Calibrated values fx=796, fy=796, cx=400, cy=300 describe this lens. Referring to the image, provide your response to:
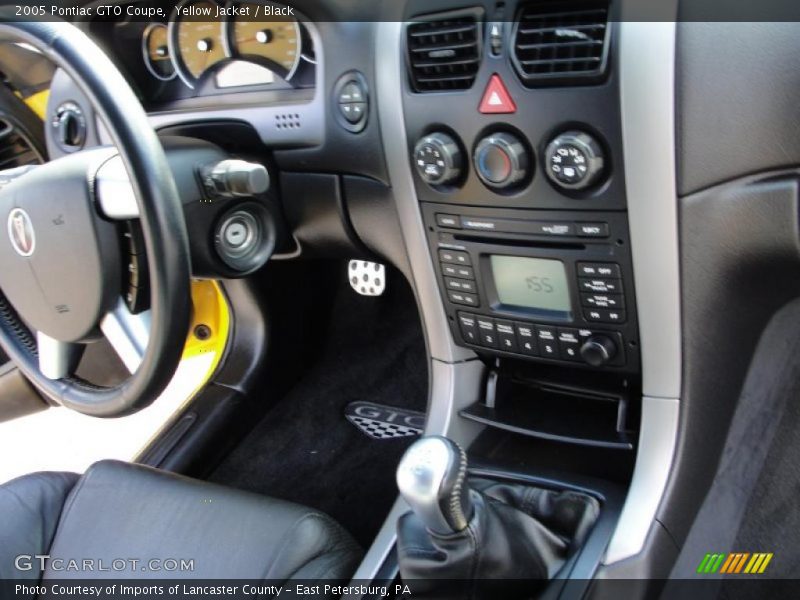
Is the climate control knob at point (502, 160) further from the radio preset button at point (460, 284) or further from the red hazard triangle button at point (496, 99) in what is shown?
the radio preset button at point (460, 284)

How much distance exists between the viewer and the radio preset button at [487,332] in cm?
111

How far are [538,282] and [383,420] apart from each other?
2.70 feet

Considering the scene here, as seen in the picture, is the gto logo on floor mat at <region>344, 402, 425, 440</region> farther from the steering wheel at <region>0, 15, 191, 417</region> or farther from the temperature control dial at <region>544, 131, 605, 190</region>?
the temperature control dial at <region>544, 131, 605, 190</region>

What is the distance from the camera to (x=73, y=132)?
1.48m

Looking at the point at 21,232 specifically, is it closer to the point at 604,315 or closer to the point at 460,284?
the point at 460,284

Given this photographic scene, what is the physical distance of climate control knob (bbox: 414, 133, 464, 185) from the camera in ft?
3.33

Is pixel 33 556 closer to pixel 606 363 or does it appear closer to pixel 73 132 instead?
pixel 73 132

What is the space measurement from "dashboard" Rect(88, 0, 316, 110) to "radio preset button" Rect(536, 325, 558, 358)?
58cm

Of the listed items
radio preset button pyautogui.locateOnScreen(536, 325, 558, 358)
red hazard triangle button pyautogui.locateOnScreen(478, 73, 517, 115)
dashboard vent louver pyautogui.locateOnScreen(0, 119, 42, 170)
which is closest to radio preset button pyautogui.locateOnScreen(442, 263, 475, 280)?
radio preset button pyautogui.locateOnScreen(536, 325, 558, 358)

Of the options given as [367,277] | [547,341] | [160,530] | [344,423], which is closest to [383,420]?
[344,423]

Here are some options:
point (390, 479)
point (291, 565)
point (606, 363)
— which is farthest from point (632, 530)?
point (390, 479)

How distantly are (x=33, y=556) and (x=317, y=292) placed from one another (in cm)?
88

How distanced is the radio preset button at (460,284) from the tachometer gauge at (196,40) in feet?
1.99

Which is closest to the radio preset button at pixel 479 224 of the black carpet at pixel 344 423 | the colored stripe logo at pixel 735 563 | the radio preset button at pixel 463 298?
the radio preset button at pixel 463 298
